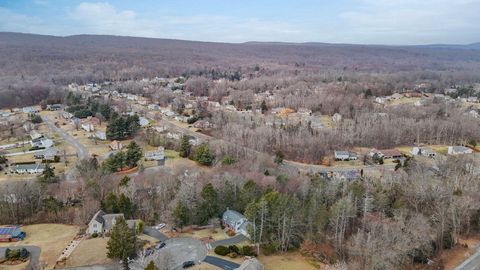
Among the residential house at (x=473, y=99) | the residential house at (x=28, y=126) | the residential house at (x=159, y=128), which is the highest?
the residential house at (x=473, y=99)

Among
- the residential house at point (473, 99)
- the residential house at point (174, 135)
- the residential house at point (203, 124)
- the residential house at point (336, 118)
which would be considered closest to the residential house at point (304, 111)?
the residential house at point (336, 118)

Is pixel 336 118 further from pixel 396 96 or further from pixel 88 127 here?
pixel 88 127

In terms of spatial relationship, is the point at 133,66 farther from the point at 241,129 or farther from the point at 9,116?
the point at 241,129

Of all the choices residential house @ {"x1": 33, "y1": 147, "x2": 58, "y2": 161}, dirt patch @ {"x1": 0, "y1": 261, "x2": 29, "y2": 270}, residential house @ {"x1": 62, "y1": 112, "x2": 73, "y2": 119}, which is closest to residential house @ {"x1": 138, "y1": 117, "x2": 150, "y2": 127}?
residential house @ {"x1": 62, "y1": 112, "x2": 73, "y2": 119}

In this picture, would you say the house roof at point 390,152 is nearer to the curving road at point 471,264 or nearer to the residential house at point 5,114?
the curving road at point 471,264

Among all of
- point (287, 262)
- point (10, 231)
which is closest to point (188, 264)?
point (287, 262)
